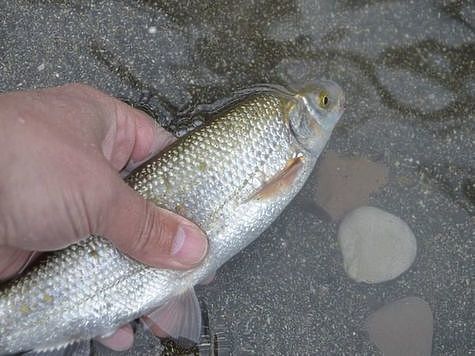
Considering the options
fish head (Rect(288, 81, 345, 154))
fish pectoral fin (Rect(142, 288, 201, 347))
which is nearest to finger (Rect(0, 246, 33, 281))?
fish pectoral fin (Rect(142, 288, 201, 347))

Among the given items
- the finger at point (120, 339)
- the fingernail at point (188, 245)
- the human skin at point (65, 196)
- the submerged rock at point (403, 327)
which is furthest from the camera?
the submerged rock at point (403, 327)

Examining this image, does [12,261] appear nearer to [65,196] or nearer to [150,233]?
[65,196]

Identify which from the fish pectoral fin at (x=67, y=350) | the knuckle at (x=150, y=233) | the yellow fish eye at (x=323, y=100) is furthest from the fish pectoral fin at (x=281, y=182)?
the fish pectoral fin at (x=67, y=350)

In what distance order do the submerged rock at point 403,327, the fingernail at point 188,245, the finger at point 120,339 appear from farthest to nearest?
1. the submerged rock at point 403,327
2. the finger at point 120,339
3. the fingernail at point 188,245

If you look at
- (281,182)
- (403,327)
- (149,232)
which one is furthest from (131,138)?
(403,327)

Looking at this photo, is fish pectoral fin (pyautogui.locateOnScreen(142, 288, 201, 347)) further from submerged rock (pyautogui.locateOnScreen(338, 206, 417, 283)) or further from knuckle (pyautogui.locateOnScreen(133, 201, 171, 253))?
submerged rock (pyautogui.locateOnScreen(338, 206, 417, 283))

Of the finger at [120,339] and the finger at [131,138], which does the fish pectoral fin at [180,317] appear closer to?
the finger at [120,339]

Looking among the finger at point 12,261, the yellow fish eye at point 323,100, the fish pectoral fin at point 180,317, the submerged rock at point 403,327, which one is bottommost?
the submerged rock at point 403,327
